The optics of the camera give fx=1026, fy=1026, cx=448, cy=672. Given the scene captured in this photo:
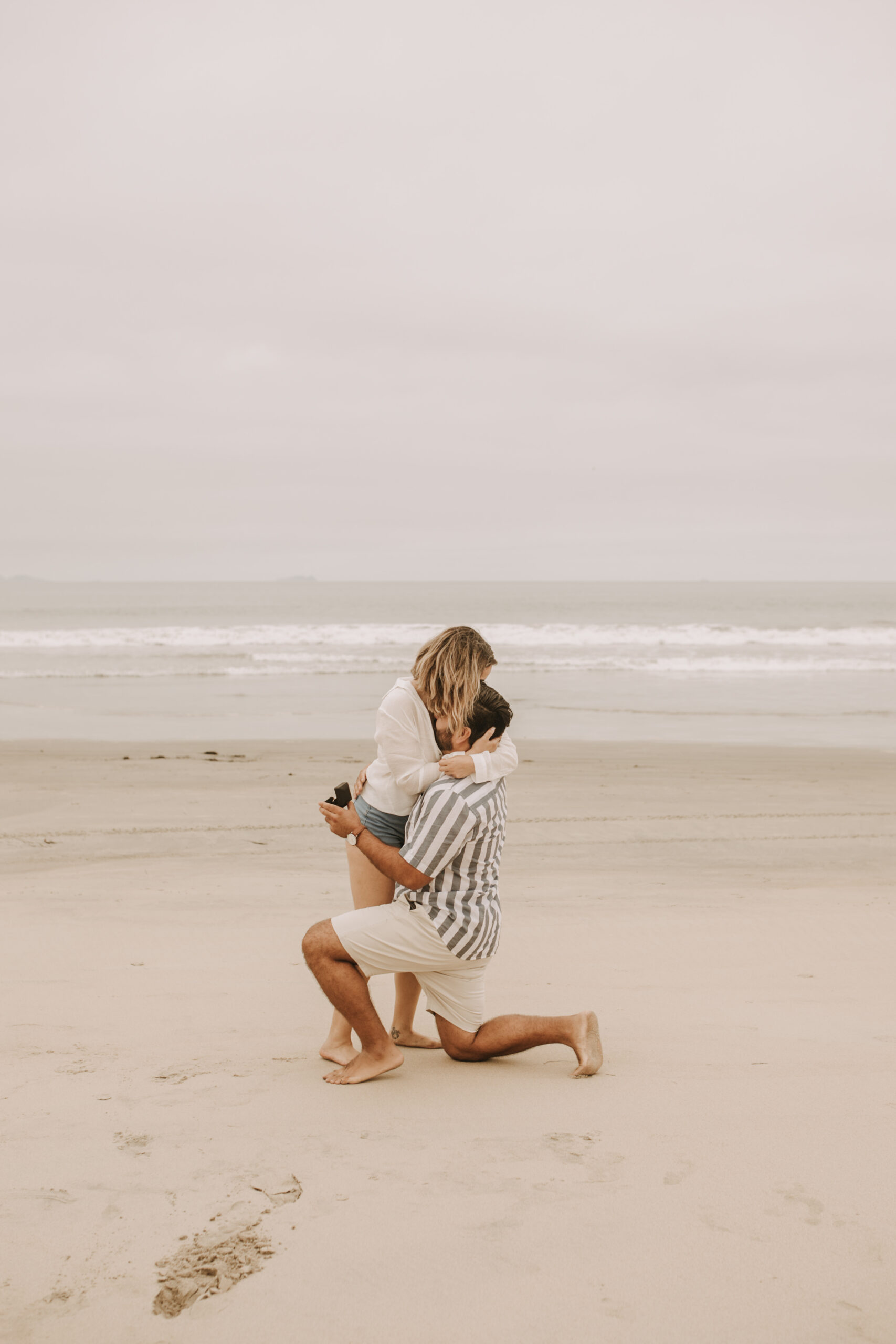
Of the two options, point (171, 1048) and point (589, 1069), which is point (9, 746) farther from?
point (589, 1069)

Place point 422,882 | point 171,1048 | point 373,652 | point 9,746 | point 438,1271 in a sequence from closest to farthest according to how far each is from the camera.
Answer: point 438,1271 → point 422,882 → point 171,1048 → point 9,746 → point 373,652

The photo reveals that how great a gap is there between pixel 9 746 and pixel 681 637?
1046 inches

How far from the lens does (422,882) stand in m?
3.37

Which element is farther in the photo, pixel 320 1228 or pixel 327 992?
pixel 327 992

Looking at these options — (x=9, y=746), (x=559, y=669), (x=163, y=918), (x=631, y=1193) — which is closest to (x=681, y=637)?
(x=559, y=669)

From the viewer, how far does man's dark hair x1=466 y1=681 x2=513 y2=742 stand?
137 inches

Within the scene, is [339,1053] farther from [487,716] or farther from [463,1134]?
[487,716]

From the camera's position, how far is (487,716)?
3479 millimetres

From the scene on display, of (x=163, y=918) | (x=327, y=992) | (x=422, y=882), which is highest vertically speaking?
(x=422, y=882)

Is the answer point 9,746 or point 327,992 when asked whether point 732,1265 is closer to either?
point 327,992

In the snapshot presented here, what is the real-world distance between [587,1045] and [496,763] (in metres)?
1.01

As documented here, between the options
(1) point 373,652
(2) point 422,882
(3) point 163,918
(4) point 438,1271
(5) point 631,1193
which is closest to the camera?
(4) point 438,1271

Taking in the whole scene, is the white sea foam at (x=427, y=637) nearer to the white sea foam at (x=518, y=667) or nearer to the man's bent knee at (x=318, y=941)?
the white sea foam at (x=518, y=667)

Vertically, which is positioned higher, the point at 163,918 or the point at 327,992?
the point at 327,992
